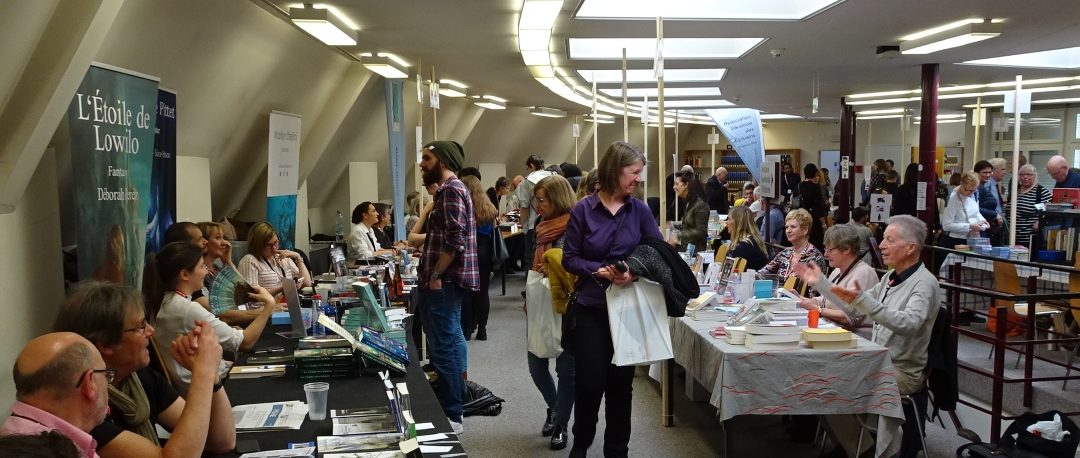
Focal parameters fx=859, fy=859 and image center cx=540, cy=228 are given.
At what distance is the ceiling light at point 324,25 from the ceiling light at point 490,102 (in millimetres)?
6864

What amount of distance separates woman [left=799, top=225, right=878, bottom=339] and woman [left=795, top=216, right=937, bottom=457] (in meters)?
0.34

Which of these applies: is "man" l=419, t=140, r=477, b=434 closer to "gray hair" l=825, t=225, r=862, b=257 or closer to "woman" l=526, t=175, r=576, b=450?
"woman" l=526, t=175, r=576, b=450

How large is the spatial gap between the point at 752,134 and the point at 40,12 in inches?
258

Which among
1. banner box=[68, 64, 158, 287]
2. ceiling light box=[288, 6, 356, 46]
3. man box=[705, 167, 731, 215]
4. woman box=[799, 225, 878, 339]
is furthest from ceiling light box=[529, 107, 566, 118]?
woman box=[799, 225, 878, 339]

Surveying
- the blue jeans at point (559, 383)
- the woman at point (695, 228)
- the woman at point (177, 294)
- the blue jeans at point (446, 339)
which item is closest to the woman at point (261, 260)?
the blue jeans at point (446, 339)

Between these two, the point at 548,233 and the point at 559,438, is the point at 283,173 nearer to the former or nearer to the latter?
the point at 548,233

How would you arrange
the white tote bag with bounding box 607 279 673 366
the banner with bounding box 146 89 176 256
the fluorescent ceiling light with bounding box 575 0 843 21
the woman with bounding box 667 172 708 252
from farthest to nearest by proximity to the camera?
the woman with bounding box 667 172 708 252
the fluorescent ceiling light with bounding box 575 0 843 21
the banner with bounding box 146 89 176 256
the white tote bag with bounding box 607 279 673 366

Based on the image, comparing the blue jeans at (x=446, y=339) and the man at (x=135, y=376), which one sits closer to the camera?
the man at (x=135, y=376)

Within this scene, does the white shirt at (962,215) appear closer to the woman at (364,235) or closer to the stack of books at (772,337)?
the woman at (364,235)

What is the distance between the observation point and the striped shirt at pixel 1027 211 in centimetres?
941

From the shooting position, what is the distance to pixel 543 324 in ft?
14.7

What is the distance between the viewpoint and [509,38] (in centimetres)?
775

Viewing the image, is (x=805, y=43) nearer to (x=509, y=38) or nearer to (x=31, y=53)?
(x=509, y=38)

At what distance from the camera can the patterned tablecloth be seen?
372 cm
